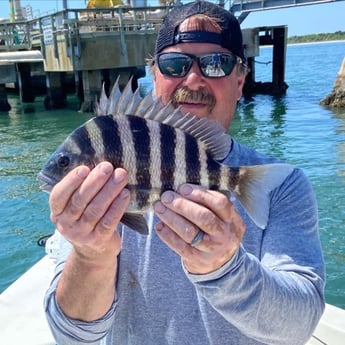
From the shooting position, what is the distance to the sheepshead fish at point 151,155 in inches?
58.5

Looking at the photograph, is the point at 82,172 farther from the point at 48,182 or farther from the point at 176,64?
the point at 176,64

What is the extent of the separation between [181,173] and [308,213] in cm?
55

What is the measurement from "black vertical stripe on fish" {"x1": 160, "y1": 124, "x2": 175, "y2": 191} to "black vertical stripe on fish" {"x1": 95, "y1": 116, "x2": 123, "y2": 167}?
0.12 meters

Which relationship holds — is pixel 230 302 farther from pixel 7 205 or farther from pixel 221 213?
pixel 7 205

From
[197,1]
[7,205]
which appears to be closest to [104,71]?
[7,205]

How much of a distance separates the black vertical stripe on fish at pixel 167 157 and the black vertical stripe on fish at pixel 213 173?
0.40ft

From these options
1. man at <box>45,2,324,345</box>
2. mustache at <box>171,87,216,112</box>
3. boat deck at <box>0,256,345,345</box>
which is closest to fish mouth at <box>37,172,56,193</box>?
man at <box>45,2,324,345</box>

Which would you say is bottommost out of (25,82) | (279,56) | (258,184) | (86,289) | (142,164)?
(25,82)

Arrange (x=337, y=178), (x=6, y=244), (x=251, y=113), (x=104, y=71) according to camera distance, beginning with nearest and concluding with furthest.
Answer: (x=6, y=244), (x=337, y=178), (x=251, y=113), (x=104, y=71)

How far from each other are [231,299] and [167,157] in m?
0.44

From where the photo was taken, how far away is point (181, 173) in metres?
1.51

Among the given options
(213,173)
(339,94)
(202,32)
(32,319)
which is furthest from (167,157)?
(339,94)

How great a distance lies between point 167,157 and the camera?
1511 millimetres

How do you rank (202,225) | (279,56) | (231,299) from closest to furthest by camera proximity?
(202,225) → (231,299) → (279,56)
